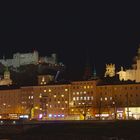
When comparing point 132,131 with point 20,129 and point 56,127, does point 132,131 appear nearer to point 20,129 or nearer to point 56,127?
point 56,127

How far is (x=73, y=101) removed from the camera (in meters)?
81.2

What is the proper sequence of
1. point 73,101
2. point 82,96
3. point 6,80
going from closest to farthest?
1. point 82,96
2. point 73,101
3. point 6,80

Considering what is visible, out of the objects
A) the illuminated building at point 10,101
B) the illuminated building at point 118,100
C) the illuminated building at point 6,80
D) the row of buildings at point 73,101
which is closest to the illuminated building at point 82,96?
the row of buildings at point 73,101

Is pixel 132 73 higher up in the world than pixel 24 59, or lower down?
lower down

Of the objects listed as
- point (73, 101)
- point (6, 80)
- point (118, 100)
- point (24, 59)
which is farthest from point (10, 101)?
point (24, 59)

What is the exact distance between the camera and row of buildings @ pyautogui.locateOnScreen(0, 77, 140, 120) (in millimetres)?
74188

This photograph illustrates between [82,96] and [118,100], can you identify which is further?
[82,96]

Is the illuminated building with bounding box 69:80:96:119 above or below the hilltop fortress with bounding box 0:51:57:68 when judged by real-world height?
below

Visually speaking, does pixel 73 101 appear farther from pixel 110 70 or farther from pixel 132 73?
pixel 110 70

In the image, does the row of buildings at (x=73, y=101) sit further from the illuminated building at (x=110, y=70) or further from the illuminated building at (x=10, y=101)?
the illuminated building at (x=110, y=70)

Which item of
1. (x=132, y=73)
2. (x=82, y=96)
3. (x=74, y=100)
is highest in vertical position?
(x=132, y=73)

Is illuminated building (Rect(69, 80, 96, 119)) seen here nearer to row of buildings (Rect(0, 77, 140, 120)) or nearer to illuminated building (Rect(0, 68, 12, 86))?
row of buildings (Rect(0, 77, 140, 120))

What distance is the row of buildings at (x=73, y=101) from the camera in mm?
74188

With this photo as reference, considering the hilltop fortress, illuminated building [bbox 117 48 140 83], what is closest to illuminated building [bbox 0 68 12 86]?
the hilltop fortress
